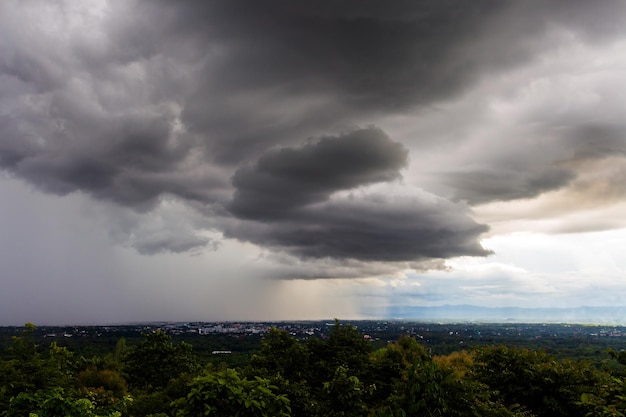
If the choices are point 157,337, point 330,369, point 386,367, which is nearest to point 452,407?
point 386,367

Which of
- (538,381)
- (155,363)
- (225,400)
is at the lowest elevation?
(155,363)

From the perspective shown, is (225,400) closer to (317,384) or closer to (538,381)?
(538,381)

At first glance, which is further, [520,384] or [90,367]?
[90,367]

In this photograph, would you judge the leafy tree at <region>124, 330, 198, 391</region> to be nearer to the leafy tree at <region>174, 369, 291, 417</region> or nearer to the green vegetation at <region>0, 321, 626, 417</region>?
the green vegetation at <region>0, 321, 626, 417</region>

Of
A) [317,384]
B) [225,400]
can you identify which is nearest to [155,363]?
[317,384]

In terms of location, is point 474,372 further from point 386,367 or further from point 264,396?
point 264,396

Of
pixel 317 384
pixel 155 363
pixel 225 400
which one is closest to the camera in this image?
pixel 225 400

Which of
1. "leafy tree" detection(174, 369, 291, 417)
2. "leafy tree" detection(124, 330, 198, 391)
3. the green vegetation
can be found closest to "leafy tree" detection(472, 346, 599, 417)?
the green vegetation

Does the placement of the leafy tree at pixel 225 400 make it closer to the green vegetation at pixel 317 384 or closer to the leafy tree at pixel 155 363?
the green vegetation at pixel 317 384

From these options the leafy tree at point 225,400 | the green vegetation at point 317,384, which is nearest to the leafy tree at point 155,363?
the green vegetation at point 317,384
